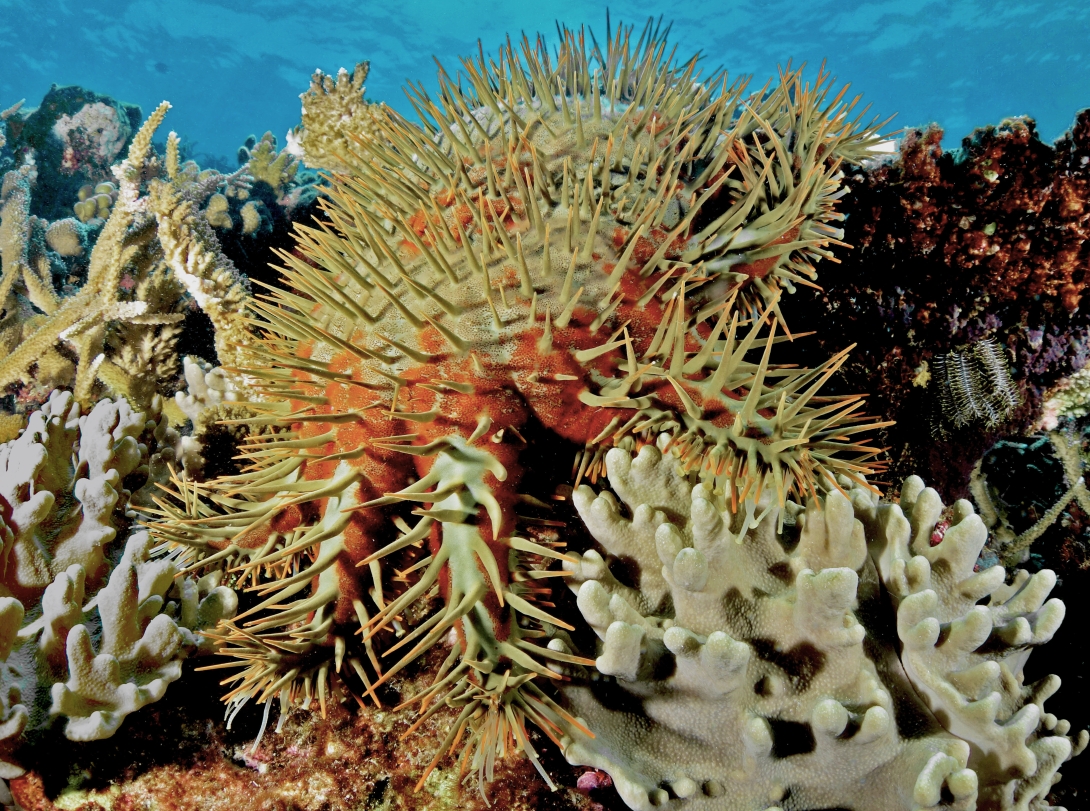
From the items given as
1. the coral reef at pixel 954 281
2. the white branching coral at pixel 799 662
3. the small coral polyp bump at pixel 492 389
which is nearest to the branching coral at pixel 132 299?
the small coral polyp bump at pixel 492 389

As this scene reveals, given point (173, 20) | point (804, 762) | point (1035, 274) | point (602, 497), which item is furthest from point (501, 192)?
point (173, 20)

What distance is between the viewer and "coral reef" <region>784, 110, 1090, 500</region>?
2.90 metres

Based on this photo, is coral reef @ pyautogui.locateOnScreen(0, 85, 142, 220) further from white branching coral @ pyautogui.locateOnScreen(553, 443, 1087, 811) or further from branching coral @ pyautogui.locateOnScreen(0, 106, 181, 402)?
white branching coral @ pyautogui.locateOnScreen(553, 443, 1087, 811)

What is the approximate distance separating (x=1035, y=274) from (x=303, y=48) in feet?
369

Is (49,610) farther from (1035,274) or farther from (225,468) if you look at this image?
(1035,274)

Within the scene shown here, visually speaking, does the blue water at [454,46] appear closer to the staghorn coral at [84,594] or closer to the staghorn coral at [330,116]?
the staghorn coral at [330,116]

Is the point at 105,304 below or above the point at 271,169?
below

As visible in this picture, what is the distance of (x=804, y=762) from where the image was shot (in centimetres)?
183

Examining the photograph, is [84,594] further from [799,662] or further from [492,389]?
[799,662]

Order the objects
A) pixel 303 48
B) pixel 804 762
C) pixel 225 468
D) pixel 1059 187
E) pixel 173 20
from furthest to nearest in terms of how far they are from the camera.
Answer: pixel 303 48
pixel 173 20
pixel 225 468
pixel 1059 187
pixel 804 762

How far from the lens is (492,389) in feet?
6.39

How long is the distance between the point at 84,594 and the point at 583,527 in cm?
218

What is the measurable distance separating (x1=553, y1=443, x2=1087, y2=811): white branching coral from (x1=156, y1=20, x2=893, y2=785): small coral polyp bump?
0.54 ft

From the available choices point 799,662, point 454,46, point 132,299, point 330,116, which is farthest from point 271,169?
point 454,46
